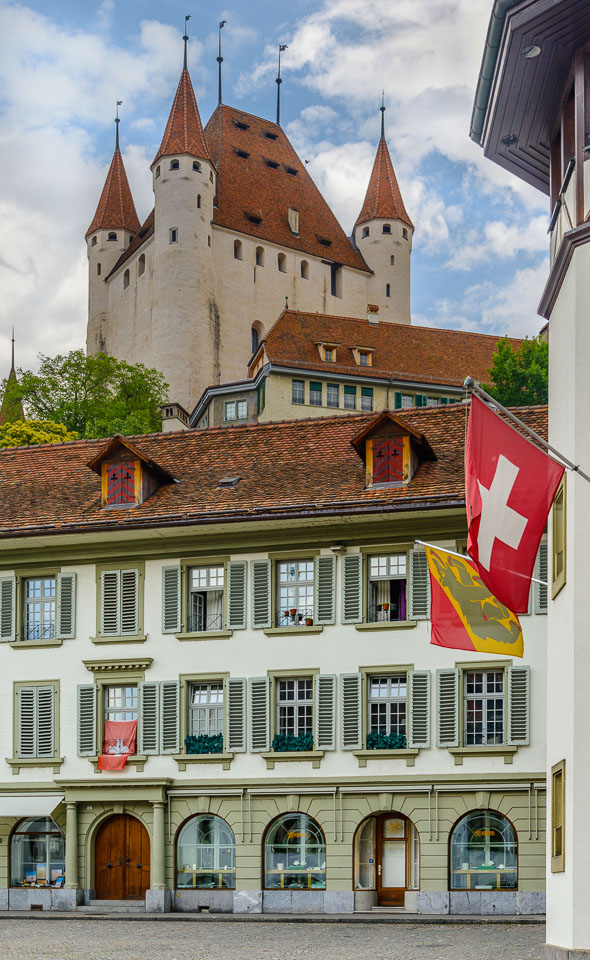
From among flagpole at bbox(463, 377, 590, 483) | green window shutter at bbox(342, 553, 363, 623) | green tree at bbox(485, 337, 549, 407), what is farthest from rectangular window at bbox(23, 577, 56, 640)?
green tree at bbox(485, 337, 549, 407)

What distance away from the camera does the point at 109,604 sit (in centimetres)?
3338

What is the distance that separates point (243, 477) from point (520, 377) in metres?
34.8

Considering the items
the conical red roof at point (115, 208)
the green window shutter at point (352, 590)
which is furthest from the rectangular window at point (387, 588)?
the conical red roof at point (115, 208)

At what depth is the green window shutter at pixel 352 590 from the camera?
104 ft

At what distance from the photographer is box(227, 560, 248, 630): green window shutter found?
106 ft

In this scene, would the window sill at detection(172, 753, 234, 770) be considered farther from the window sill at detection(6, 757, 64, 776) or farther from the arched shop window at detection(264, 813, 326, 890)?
the window sill at detection(6, 757, 64, 776)

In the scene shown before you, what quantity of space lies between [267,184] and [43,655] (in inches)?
3369

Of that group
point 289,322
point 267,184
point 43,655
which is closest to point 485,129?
point 43,655

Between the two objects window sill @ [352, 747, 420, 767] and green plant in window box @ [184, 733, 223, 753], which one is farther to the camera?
green plant in window box @ [184, 733, 223, 753]

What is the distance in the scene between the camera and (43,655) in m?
33.7

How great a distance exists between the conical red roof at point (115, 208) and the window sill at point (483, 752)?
303 ft

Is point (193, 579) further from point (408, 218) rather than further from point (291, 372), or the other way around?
point (408, 218)

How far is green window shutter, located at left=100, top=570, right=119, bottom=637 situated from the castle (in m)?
67.3

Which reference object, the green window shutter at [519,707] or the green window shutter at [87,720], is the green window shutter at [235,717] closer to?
the green window shutter at [87,720]
